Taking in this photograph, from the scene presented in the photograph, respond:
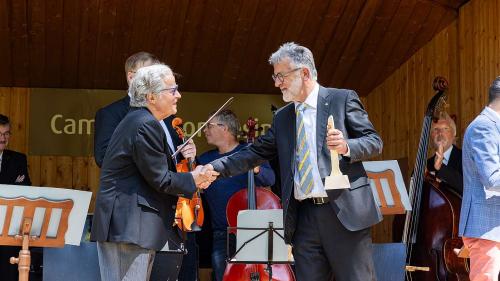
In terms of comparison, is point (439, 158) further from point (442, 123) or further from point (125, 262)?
point (125, 262)

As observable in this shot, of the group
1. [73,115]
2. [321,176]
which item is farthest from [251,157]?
[73,115]

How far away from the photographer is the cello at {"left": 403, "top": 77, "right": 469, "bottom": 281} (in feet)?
18.5

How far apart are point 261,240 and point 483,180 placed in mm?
1534

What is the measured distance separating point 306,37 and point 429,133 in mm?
1597

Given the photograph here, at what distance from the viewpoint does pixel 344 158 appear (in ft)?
12.0

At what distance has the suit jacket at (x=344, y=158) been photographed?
3.68 metres

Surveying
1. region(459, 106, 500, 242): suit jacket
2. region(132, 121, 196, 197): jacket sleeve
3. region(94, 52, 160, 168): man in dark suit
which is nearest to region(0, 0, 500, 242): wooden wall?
region(459, 106, 500, 242): suit jacket

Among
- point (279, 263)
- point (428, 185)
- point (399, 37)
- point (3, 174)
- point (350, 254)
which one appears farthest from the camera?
point (399, 37)

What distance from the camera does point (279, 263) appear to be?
17.2 ft

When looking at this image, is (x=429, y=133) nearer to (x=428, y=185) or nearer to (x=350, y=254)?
(x=428, y=185)

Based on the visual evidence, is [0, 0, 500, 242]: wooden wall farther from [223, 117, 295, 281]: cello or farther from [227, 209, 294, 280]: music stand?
[227, 209, 294, 280]: music stand

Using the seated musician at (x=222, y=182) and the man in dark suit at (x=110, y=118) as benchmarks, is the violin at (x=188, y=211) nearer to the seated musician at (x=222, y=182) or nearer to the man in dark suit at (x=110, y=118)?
the man in dark suit at (x=110, y=118)

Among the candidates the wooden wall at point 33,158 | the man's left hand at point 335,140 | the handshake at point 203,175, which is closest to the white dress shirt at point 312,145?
the man's left hand at point 335,140

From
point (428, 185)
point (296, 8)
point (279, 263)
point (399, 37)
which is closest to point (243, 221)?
point (279, 263)
